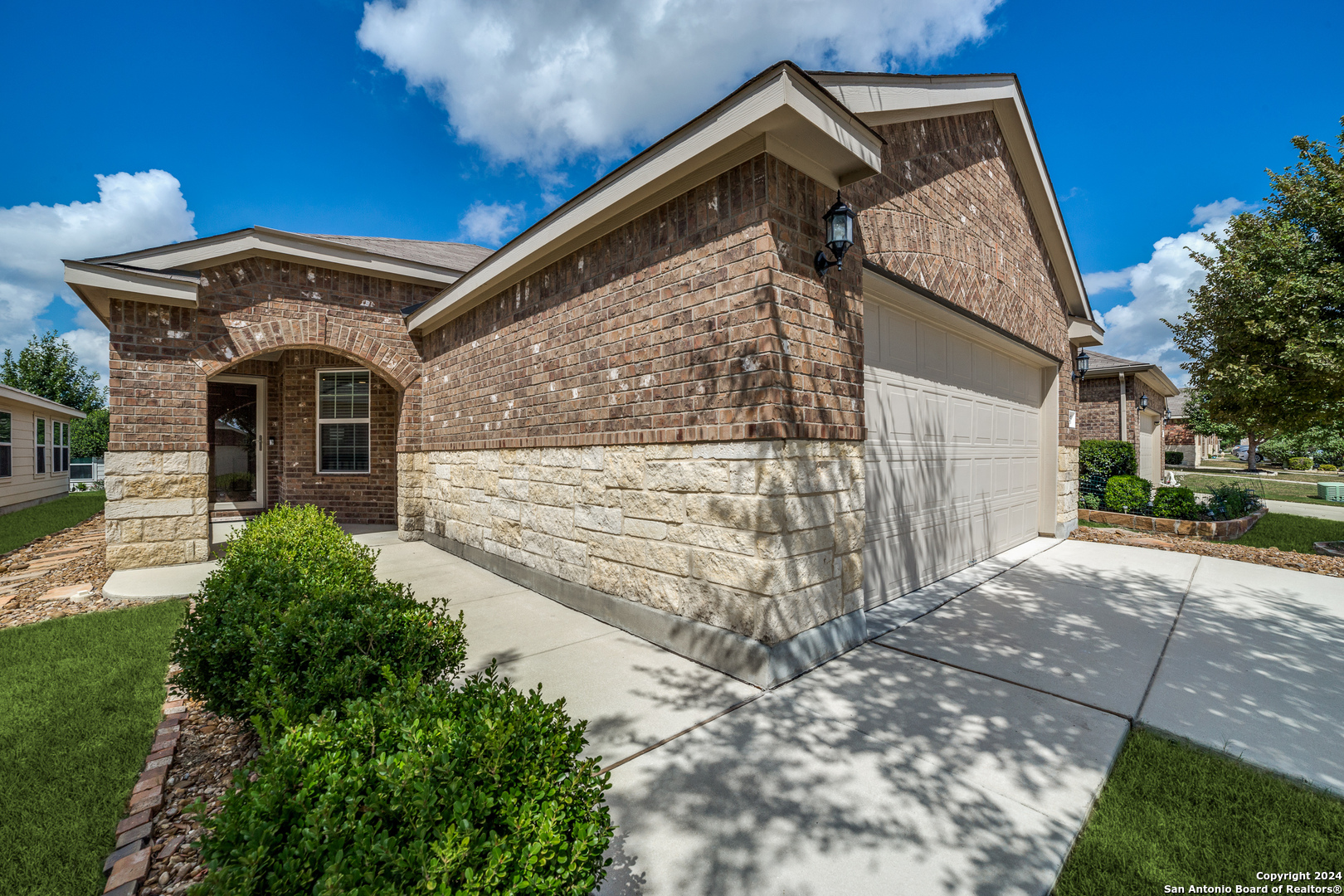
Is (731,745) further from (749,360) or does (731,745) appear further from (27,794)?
(27,794)

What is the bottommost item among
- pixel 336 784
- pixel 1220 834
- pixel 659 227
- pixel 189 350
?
pixel 1220 834

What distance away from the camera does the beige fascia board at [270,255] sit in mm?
6883

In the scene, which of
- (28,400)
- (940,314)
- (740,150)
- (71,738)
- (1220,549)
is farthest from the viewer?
(28,400)

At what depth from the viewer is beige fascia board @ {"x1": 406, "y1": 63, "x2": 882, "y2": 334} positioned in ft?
10.9

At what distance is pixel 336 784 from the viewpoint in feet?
4.80

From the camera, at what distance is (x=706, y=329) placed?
3857 millimetres

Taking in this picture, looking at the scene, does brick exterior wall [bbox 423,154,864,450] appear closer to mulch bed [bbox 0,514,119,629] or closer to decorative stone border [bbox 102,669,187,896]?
decorative stone border [bbox 102,669,187,896]

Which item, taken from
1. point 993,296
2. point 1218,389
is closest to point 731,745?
point 993,296

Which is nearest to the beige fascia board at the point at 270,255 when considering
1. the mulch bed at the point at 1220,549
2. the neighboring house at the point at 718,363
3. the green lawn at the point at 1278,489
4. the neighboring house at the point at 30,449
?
the neighboring house at the point at 718,363

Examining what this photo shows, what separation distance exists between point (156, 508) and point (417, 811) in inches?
315

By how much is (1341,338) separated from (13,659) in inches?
544

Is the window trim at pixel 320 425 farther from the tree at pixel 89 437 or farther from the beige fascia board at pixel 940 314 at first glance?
the tree at pixel 89 437

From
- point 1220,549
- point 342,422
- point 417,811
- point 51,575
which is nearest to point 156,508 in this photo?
point 51,575

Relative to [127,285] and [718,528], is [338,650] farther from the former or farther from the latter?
[127,285]
